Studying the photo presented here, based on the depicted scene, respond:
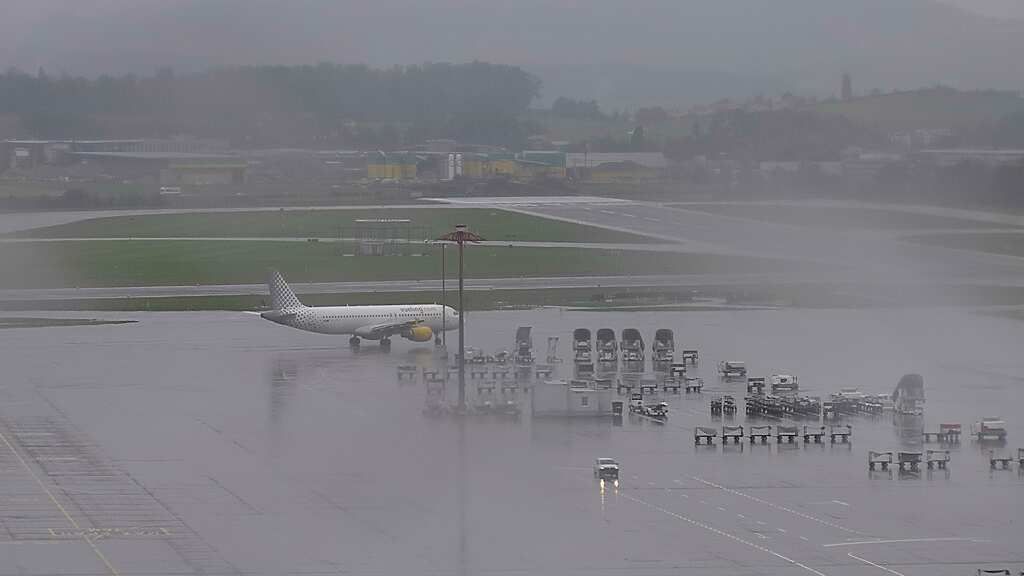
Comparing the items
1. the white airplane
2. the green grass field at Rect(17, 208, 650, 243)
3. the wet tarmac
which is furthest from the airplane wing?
the green grass field at Rect(17, 208, 650, 243)

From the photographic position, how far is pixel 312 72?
114m

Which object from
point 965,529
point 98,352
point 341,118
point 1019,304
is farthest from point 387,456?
point 341,118

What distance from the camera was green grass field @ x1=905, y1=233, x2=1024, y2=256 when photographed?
3477 inches

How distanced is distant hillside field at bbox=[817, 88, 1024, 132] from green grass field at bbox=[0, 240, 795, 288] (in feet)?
33.8

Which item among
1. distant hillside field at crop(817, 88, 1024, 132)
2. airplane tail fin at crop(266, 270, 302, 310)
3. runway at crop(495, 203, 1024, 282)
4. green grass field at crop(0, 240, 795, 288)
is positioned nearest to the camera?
airplane tail fin at crop(266, 270, 302, 310)

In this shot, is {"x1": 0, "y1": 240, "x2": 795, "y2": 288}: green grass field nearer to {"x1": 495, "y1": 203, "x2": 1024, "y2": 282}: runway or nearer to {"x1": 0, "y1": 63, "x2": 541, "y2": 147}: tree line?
{"x1": 495, "y1": 203, "x2": 1024, "y2": 282}: runway

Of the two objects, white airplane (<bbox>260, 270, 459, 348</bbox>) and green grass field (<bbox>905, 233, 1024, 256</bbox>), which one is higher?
green grass field (<bbox>905, 233, 1024, 256</bbox>)

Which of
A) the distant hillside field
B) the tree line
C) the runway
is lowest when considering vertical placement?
the runway

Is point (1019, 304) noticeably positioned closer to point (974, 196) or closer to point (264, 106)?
point (974, 196)

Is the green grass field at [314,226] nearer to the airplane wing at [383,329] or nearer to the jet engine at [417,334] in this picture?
the airplane wing at [383,329]

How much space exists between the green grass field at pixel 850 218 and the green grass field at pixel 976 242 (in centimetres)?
118

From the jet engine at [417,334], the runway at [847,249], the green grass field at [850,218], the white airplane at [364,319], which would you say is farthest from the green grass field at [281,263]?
the jet engine at [417,334]

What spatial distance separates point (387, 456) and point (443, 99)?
104m

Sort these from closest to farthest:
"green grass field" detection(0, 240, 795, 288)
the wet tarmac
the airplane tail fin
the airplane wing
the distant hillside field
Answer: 1. the wet tarmac
2. the airplane wing
3. the airplane tail fin
4. the distant hillside field
5. "green grass field" detection(0, 240, 795, 288)
